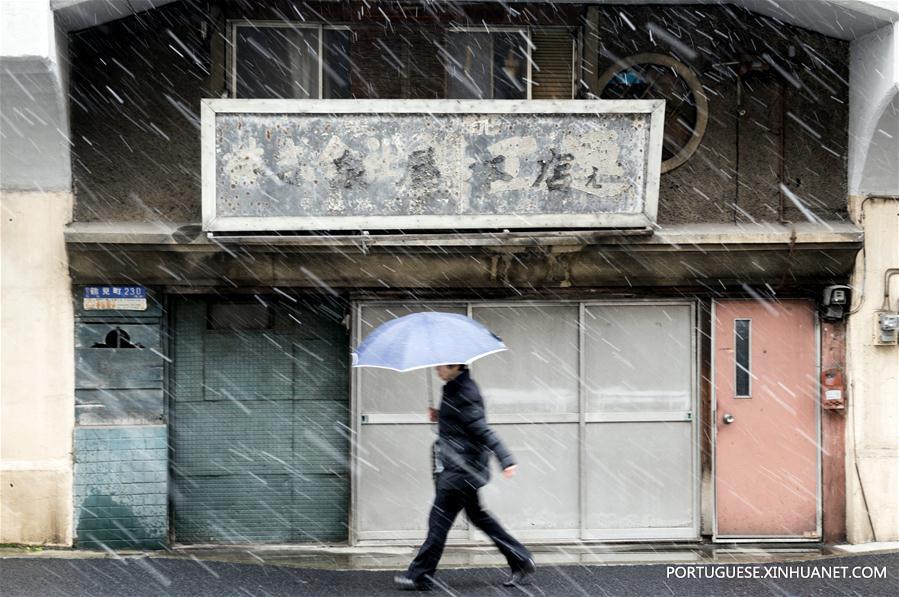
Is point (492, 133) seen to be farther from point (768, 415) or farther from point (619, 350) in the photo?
point (768, 415)

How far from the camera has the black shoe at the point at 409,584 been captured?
7614 millimetres

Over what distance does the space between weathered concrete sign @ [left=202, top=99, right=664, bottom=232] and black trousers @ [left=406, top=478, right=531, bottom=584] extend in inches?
111

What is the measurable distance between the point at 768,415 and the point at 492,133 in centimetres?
403

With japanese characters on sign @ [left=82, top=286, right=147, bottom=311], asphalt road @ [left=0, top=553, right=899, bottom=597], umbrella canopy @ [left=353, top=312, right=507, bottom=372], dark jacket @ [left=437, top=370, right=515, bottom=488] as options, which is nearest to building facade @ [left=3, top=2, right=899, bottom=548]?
japanese characters on sign @ [left=82, top=286, right=147, bottom=311]

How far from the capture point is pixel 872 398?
32.3 ft

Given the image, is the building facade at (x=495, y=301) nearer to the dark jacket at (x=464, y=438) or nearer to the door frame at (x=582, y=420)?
the door frame at (x=582, y=420)

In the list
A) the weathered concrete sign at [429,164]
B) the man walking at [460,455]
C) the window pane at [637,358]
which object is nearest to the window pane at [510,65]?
the weathered concrete sign at [429,164]

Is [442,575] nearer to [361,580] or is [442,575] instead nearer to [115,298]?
[361,580]

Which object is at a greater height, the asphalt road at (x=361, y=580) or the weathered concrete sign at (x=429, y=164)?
the weathered concrete sign at (x=429, y=164)

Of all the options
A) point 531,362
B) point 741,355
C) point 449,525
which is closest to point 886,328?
point 741,355

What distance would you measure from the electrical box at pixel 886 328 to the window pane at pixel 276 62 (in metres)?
6.03

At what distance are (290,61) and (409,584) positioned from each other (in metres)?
5.24

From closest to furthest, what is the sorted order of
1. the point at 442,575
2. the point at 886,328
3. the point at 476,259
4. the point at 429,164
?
the point at 442,575, the point at 429,164, the point at 476,259, the point at 886,328

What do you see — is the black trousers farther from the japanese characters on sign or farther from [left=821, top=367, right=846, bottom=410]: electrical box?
[left=821, top=367, right=846, bottom=410]: electrical box
